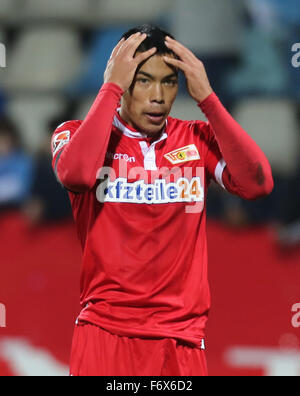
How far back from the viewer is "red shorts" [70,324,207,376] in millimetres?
1669

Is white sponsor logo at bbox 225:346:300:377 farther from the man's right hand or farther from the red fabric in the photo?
the man's right hand

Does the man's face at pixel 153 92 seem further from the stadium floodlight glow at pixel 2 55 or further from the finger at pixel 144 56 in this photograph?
the stadium floodlight glow at pixel 2 55

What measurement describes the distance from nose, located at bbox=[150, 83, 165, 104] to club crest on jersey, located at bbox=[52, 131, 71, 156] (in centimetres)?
26

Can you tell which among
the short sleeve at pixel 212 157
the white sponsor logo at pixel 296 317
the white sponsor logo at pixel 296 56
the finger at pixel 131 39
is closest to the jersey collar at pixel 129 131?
the short sleeve at pixel 212 157

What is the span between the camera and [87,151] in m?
1.63

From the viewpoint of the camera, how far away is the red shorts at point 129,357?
1.67m

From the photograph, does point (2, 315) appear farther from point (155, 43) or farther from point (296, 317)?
point (155, 43)

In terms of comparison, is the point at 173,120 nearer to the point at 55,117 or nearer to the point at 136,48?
the point at 136,48

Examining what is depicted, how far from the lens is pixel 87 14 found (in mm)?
3883

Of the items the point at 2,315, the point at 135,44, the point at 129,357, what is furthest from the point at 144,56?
the point at 2,315

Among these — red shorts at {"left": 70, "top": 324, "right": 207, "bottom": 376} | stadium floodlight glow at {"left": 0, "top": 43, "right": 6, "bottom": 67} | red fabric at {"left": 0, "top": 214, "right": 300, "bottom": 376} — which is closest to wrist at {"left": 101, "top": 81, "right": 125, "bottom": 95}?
red shorts at {"left": 70, "top": 324, "right": 207, "bottom": 376}

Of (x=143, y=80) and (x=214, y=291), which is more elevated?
(x=143, y=80)

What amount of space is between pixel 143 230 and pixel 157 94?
1.20 feet
